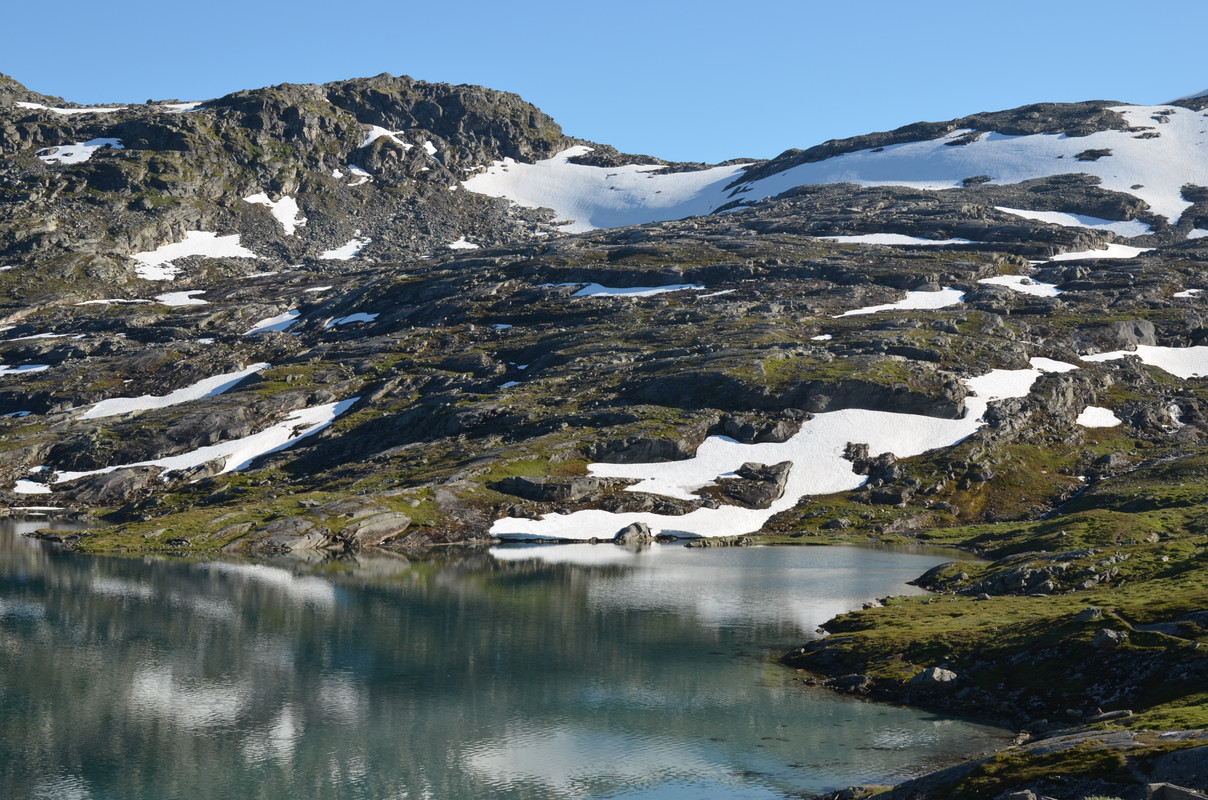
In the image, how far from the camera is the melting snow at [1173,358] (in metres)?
157

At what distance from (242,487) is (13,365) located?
96519mm

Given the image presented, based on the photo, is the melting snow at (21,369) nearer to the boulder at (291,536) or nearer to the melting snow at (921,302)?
the boulder at (291,536)

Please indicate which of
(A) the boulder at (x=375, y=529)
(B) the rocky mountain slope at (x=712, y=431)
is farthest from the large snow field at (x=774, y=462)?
(A) the boulder at (x=375, y=529)

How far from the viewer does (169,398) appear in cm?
16725

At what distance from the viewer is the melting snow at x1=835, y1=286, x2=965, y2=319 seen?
18262 centimetres

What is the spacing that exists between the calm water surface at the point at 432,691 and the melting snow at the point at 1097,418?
74096 millimetres

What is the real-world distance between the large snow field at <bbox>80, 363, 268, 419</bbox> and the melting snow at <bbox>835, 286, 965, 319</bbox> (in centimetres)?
11825

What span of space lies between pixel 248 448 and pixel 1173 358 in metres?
158

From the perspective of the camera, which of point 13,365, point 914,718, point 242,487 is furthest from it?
point 13,365

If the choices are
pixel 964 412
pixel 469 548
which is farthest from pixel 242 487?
pixel 964 412

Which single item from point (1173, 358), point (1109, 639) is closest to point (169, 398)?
point (1109, 639)

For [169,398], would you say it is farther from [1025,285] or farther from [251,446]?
[1025,285]

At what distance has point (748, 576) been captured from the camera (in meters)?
86.1

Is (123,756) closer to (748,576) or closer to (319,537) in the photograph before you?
(748,576)
